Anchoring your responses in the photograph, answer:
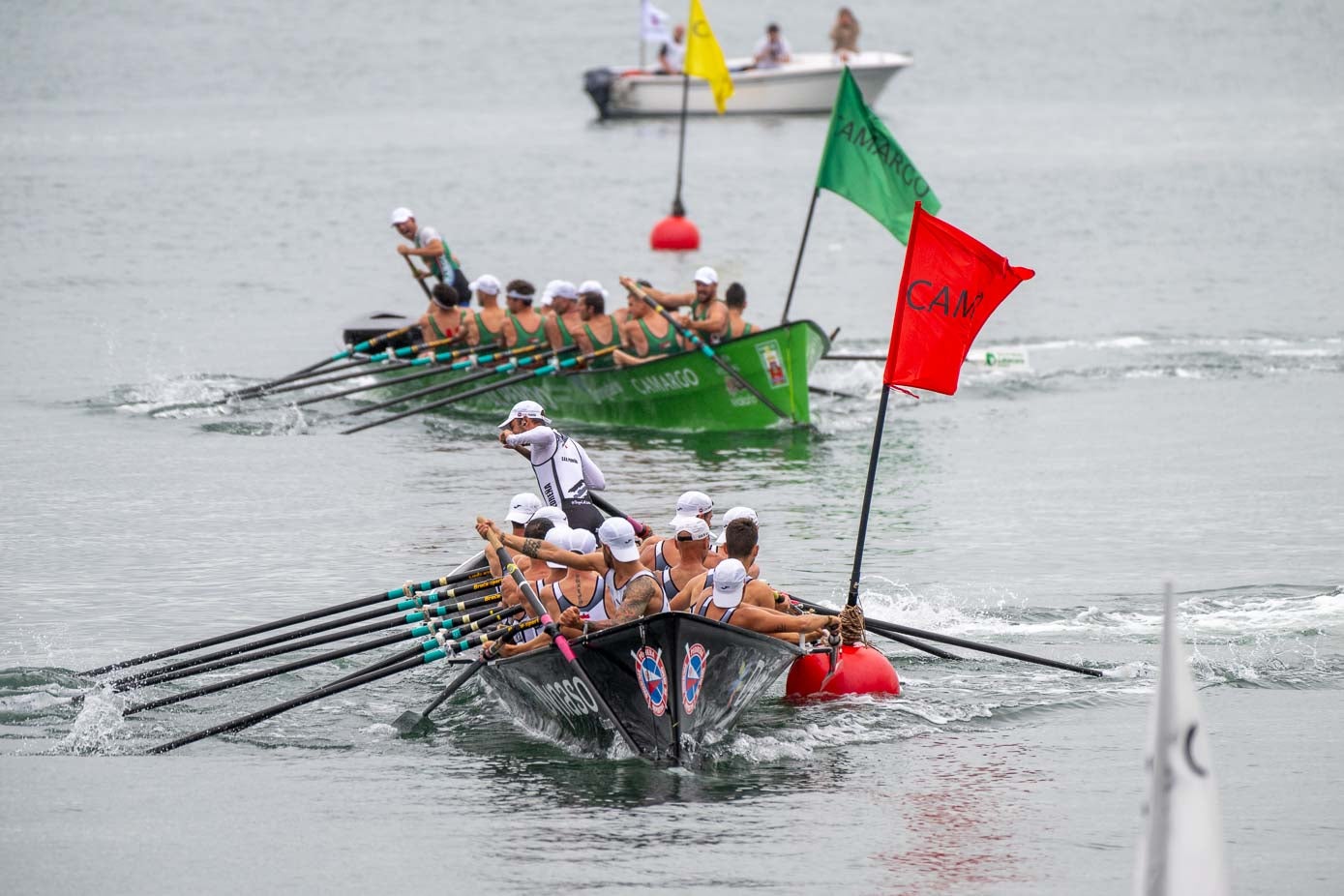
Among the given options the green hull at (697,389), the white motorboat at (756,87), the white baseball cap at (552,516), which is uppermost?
the white motorboat at (756,87)

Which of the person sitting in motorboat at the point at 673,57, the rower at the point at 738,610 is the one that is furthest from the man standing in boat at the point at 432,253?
the person sitting in motorboat at the point at 673,57

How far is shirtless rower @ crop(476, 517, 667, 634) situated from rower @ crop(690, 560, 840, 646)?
307 mm

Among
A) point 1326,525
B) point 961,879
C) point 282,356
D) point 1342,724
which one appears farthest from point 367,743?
point 282,356

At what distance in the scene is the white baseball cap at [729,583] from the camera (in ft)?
38.8

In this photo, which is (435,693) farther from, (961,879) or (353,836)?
(961,879)

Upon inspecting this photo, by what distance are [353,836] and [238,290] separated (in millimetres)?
25297

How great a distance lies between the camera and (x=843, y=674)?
509 inches

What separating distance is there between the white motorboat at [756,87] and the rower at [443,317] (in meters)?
31.1

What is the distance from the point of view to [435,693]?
13.7 meters

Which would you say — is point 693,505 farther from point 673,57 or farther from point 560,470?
point 673,57

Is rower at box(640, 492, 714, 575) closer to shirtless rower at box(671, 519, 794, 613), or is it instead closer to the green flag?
shirtless rower at box(671, 519, 794, 613)

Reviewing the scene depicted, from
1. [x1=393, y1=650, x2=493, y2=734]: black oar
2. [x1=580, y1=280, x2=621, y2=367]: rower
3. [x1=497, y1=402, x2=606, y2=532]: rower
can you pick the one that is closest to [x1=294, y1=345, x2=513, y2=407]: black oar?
[x1=580, y1=280, x2=621, y2=367]: rower

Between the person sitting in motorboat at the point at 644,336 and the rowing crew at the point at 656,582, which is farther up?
the person sitting in motorboat at the point at 644,336

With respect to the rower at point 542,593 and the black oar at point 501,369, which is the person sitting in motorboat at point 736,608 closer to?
the rower at point 542,593
